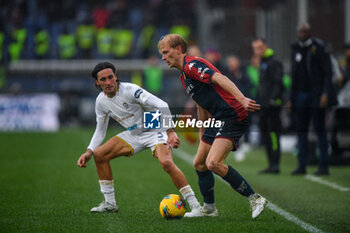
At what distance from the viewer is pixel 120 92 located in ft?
21.6

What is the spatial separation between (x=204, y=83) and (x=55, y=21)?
25.4 meters

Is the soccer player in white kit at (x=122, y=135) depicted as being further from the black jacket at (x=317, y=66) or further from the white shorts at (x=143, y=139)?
the black jacket at (x=317, y=66)

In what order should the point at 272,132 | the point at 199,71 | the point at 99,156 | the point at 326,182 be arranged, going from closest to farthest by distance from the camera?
the point at 199,71, the point at 99,156, the point at 326,182, the point at 272,132

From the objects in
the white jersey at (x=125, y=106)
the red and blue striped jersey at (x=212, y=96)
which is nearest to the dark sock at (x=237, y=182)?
the red and blue striped jersey at (x=212, y=96)

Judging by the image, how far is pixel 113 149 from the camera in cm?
662

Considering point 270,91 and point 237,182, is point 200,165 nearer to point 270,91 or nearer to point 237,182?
point 237,182

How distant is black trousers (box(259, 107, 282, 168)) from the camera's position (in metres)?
10.5

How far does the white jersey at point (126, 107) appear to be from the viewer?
6504mm

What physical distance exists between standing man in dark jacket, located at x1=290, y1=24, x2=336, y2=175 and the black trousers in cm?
35

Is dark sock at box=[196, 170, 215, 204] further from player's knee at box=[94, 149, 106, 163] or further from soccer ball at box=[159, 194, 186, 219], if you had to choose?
player's knee at box=[94, 149, 106, 163]

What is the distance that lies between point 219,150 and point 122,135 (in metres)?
1.24

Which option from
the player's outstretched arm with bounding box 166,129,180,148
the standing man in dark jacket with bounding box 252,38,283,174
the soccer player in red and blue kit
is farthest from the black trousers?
the player's outstretched arm with bounding box 166,129,180,148

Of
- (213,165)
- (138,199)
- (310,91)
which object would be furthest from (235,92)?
(310,91)

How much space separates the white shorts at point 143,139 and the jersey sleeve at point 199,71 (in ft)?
2.99
